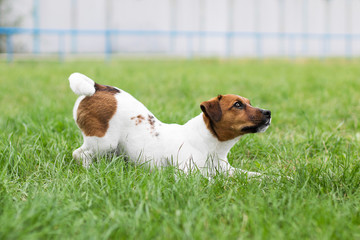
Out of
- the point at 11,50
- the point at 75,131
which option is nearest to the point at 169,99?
the point at 75,131

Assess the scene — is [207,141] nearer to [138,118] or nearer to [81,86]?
Answer: [138,118]

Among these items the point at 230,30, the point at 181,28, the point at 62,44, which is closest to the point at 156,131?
the point at 62,44

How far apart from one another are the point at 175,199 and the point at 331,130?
2.31 m

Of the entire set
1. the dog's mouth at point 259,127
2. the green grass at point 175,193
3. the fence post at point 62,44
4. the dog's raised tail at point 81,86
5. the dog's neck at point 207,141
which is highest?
the fence post at point 62,44

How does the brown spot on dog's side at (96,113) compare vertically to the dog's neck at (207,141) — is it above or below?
above

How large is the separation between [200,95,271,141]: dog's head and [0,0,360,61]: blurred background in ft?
41.5

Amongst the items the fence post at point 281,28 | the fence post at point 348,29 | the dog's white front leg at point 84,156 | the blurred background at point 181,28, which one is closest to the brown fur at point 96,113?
the dog's white front leg at point 84,156

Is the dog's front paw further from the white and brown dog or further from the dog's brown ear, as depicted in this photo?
the dog's brown ear

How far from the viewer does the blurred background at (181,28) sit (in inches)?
588

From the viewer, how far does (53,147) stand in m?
2.95

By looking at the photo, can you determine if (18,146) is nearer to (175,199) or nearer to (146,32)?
(175,199)

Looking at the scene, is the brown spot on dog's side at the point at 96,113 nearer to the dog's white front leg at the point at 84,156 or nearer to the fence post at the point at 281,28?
the dog's white front leg at the point at 84,156

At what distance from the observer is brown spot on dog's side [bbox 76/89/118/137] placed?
252cm

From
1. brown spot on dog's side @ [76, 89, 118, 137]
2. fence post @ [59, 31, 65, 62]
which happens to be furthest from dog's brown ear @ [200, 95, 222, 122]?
fence post @ [59, 31, 65, 62]
